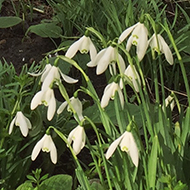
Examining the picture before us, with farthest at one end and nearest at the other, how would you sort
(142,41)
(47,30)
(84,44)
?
(47,30) < (84,44) < (142,41)

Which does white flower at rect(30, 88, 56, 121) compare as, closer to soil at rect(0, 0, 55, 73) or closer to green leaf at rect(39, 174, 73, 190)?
green leaf at rect(39, 174, 73, 190)

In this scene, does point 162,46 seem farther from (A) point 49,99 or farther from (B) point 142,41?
(A) point 49,99

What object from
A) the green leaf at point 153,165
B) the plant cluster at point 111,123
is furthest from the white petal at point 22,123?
the green leaf at point 153,165

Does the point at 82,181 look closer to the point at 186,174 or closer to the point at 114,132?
the point at 114,132

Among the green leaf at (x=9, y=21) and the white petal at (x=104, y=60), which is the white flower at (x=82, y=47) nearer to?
the white petal at (x=104, y=60)

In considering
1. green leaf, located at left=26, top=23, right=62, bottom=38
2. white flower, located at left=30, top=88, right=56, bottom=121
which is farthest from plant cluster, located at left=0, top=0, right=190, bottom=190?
green leaf, located at left=26, top=23, right=62, bottom=38

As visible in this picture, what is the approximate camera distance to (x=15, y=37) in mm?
3459

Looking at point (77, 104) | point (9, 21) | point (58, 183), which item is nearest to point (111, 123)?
point (77, 104)

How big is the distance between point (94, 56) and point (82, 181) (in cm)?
46

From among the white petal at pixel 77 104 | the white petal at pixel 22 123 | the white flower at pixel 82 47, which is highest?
the white flower at pixel 82 47

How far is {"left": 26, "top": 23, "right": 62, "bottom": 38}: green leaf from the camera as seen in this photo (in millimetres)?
3068

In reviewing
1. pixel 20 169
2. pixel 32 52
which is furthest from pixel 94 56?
pixel 32 52

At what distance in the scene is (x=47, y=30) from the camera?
3092mm

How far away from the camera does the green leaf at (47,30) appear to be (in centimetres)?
307
